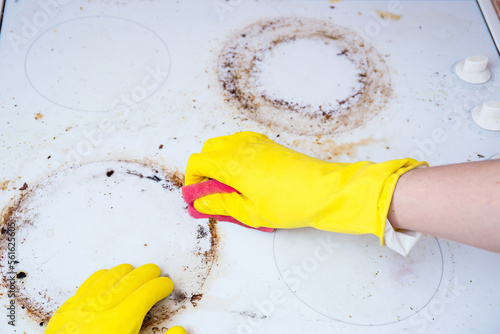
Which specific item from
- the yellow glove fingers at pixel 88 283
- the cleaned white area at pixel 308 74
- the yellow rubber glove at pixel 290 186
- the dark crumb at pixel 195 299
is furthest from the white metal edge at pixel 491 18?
the yellow glove fingers at pixel 88 283

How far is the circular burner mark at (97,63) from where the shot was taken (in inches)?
39.6

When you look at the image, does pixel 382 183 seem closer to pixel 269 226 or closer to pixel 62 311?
pixel 269 226

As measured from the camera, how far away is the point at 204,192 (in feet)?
2.76

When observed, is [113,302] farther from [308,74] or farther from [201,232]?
[308,74]

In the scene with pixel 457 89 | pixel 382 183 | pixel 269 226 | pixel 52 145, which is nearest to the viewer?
pixel 382 183

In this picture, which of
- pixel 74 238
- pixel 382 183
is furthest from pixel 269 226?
pixel 74 238

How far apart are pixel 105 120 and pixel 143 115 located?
8cm

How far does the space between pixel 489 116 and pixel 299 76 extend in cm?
42

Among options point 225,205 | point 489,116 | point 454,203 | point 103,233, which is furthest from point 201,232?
point 489,116

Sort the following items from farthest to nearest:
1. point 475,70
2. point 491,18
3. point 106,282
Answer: point 491,18
point 475,70
point 106,282

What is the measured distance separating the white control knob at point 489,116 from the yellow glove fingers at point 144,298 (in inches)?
28.7

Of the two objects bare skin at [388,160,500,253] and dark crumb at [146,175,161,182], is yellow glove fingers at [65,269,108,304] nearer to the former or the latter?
dark crumb at [146,175,161,182]

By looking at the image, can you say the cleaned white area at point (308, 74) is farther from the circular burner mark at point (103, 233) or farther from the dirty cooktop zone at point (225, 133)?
the circular burner mark at point (103, 233)

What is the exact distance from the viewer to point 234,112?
99 cm
